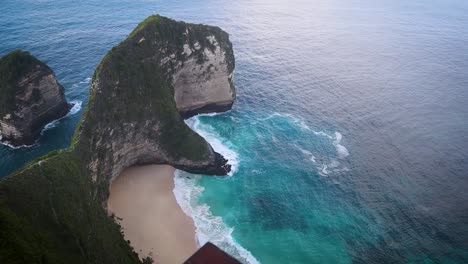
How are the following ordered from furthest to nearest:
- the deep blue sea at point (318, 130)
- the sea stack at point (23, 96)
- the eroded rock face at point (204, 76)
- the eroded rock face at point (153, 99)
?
the eroded rock face at point (204, 76), the sea stack at point (23, 96), the eroded rock face at point (153, 99), the deep blue sea at point (318, 130)

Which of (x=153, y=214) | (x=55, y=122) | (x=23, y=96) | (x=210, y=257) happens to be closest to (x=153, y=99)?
(x=153, y=214)

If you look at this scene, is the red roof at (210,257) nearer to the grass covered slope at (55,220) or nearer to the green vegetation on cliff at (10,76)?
the grass covered slope at (55,220)

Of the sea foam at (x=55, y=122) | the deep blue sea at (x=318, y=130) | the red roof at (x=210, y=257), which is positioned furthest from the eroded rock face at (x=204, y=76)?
the red roof at (x=210, y=257)

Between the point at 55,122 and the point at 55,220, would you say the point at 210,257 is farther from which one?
the point at 55,122

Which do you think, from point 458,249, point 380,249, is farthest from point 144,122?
point 458,249

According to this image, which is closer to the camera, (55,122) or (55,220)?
(55,220)

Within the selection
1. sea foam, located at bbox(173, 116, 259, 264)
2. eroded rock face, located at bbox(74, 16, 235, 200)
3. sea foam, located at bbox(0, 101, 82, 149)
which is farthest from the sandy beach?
sea foam, located at bbox(0, 101, 82, 149)

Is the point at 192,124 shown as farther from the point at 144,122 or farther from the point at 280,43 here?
the point at 280,43
